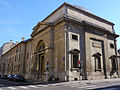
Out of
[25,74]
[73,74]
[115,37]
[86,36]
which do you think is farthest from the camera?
[25,74]

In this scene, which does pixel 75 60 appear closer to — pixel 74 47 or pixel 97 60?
pixel 74 47

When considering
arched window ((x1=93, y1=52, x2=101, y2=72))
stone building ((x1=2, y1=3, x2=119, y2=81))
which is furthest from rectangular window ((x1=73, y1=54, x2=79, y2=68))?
arched window ((x1=93, y1=52, x2=101, y2=72))

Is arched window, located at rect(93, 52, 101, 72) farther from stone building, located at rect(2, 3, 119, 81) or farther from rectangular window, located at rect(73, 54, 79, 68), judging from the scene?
rectangular window, located at rect(73, 54, 79, 68)

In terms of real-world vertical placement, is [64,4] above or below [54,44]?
above

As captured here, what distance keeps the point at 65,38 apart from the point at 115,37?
15.5 m

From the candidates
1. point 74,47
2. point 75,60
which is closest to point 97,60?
point 75,60

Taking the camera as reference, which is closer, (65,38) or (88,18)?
(65,38)

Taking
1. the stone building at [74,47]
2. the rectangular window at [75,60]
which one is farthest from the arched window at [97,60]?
the rectangular window at [75,60]

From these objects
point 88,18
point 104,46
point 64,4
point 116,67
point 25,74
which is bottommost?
point 25,74

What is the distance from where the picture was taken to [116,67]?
2580 cm

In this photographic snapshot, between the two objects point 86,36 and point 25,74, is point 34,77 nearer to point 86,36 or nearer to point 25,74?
point 25,74

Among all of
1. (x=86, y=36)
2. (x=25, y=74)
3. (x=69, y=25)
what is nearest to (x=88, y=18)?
(x=86, y=36)

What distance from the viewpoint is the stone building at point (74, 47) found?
753 inches

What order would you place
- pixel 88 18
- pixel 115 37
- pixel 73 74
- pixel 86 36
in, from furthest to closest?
1. pixel 115 37
2. pixel 88 18
3. pixel 86 36
4. pixel 73 74
